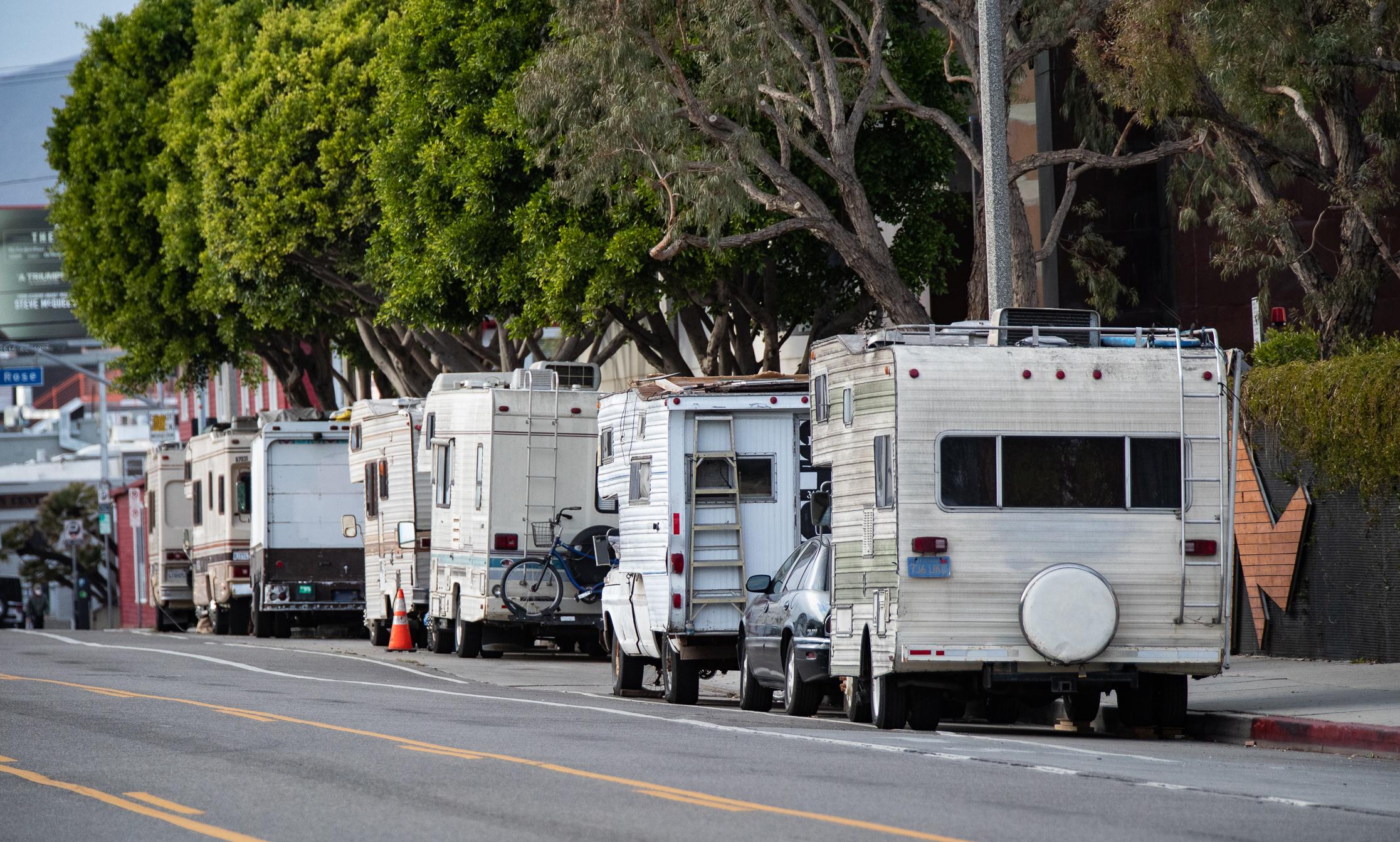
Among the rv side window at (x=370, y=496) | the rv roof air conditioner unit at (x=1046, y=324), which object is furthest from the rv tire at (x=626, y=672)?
the rv side window at (x=370, y=496)

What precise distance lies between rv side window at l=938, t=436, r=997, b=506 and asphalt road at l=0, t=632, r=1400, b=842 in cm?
181

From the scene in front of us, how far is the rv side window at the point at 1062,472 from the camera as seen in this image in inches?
578

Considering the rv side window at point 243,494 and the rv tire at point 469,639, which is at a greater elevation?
the rv side window at point 243,494

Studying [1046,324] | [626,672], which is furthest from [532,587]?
[1046,324]

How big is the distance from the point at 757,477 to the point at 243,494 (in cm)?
1978

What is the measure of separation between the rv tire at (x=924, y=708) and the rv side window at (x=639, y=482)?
170 inches

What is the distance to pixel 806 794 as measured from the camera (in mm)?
10961

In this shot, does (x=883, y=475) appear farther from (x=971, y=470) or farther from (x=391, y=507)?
(x=391, y=507)

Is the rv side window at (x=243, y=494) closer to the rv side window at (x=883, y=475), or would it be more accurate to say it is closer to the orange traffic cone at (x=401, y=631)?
the orange traffic cone at (x=401, y=631)

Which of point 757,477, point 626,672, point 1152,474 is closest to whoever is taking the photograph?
point 1152,474

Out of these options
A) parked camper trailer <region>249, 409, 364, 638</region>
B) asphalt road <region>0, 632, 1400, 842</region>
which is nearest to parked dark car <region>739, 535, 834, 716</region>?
asphalt road <region>0, 632, 1400, 842</region>

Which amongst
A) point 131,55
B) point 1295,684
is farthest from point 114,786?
point 131,55

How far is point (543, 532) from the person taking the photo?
987 inches

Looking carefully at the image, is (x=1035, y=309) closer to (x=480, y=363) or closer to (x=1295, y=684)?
(x=1295, y=684)
